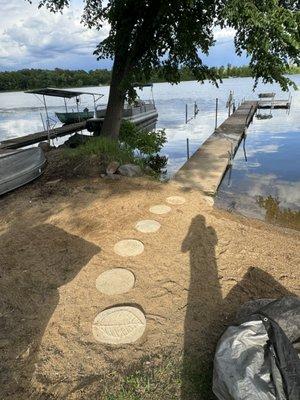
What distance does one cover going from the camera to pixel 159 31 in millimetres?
11664

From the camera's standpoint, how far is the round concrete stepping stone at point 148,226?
249 inches

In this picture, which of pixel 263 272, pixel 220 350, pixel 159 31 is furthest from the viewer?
pixel 159 31

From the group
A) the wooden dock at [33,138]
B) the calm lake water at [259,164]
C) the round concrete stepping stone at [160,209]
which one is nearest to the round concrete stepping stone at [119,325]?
the round concrete stepping stone at [160,209]

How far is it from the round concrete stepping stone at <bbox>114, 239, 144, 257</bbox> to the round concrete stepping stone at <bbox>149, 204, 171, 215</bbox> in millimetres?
1372

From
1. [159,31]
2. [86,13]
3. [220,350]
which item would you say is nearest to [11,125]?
[86,13]

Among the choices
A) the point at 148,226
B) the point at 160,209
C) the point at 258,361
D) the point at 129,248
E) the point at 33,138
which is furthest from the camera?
the point at 33,138

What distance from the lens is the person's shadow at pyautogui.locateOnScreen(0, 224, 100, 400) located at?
346 centimetres

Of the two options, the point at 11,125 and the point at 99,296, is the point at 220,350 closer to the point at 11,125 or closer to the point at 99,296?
the point at 99,296

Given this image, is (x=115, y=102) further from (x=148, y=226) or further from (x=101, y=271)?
(x=101, y=271)

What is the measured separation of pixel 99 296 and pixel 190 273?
1.43 meters

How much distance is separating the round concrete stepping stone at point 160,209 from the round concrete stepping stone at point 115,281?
2.29 metres

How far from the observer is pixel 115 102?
1230 cm

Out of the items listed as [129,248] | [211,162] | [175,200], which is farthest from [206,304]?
[211,162]

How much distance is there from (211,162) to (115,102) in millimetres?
4518
